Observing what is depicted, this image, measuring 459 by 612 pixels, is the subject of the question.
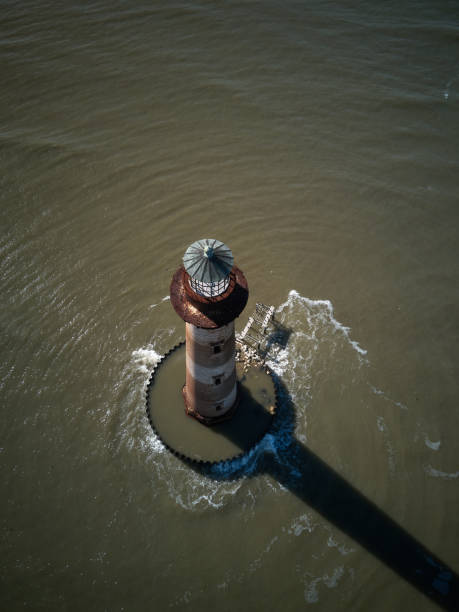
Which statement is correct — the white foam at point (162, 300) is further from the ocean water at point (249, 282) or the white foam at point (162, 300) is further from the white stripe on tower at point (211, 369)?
the white stripe on tower at point (211, 369)

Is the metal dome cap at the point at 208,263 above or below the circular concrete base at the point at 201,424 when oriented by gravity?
above

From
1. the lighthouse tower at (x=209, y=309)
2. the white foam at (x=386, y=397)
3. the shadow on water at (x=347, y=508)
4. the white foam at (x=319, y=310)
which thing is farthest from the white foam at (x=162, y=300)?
the white foam at (x=386, y=397)

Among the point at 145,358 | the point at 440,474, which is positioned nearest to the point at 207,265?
the point at 145,358

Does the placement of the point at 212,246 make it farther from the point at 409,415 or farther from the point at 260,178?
the point at 260,178

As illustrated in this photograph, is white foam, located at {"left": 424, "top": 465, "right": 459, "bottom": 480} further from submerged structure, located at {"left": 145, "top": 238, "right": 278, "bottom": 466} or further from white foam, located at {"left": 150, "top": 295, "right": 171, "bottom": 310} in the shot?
white foam, located at {"left": 150, "top": 295, "right": 171, "bottom": 310}

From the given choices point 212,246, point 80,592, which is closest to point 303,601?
point 80,592
